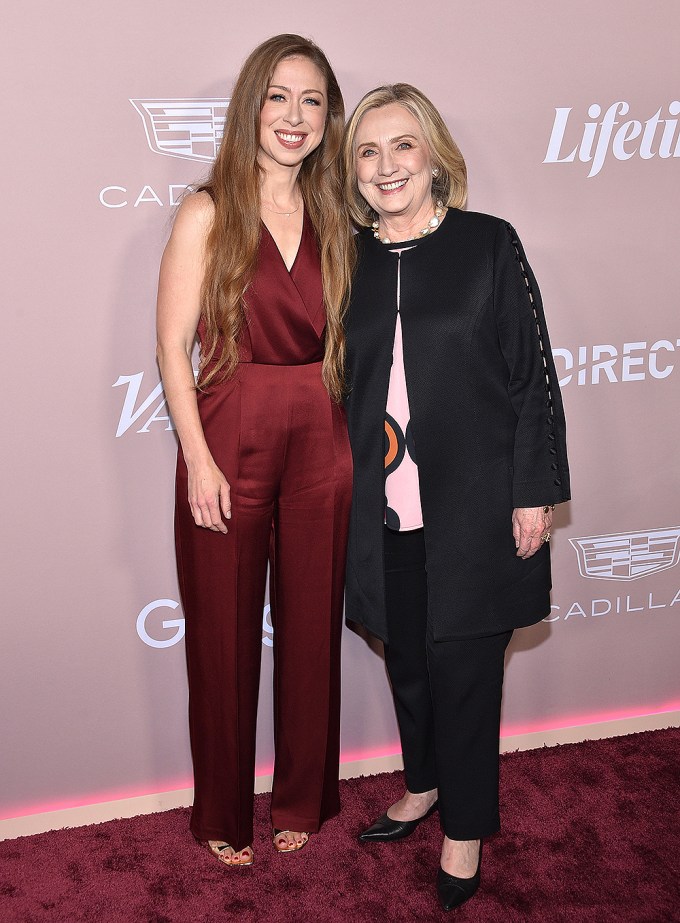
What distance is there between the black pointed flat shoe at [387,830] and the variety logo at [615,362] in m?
1.29

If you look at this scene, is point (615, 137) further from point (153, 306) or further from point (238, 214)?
point (153, 306)

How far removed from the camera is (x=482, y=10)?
2453 mm

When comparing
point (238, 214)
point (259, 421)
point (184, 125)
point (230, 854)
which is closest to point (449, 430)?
point (259, 421)

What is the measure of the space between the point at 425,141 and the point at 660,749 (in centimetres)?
A: 194

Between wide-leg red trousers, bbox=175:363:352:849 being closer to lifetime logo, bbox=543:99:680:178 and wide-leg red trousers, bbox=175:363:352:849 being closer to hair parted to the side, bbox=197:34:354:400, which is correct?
hair parted to the side, bbox=197:34:354:400

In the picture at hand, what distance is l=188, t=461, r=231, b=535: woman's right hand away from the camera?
7.11ft

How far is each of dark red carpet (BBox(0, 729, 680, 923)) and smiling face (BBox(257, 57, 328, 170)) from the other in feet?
5.66

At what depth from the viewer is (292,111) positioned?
2.09 meters

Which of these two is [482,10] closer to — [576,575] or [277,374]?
[277,374]

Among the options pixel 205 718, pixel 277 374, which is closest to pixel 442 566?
pixel 277 374

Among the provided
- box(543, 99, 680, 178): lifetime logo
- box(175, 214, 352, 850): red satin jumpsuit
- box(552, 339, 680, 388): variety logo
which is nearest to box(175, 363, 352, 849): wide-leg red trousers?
box(175, 214, 352, 850): red satin jumpsuit

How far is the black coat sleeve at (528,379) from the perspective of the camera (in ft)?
6.84

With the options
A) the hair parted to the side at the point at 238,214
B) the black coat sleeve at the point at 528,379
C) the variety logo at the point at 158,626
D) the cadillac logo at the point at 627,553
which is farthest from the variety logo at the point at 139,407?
the cadillac logo at the point at 627,553

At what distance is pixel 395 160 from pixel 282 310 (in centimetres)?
42
